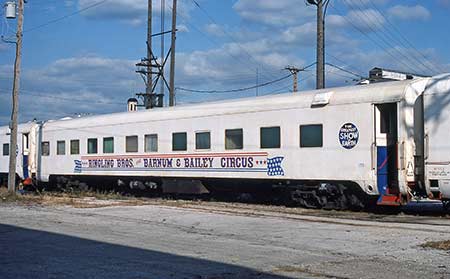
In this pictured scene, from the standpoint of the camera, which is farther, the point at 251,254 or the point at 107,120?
the point at 107,120

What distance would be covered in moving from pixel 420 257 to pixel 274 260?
7.46 feet

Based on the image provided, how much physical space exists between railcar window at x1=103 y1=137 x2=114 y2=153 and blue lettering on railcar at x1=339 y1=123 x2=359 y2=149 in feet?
36.1

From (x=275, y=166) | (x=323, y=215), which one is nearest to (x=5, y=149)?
(x=275, y=166)

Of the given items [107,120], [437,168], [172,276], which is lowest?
[172,276]

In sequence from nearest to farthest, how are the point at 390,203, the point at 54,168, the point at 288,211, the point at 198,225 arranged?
the point at 198,225, the point at 390,203, the point at 288,211, the point at 54,168

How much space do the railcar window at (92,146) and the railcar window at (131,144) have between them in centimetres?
220

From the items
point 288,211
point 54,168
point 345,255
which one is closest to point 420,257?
point 345,255

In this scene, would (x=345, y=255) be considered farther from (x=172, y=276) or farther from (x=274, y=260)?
(x=172, y=276)

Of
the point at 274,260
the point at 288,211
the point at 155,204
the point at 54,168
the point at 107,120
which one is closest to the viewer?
the point at 274,260

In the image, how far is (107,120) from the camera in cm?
2639

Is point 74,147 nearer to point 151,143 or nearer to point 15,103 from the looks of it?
point 15,103

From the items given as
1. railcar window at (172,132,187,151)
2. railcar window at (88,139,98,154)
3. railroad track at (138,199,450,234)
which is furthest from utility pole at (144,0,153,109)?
railroad track at (138,199,450,234)

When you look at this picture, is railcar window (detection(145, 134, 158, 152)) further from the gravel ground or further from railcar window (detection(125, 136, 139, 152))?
the gravel ground

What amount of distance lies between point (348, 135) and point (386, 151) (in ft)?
3.65
